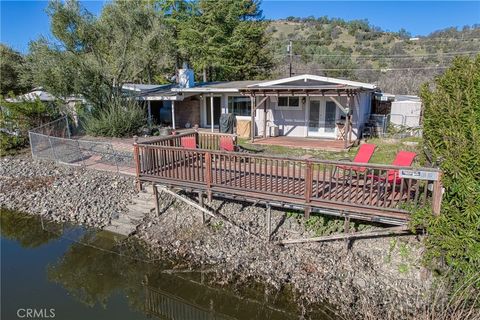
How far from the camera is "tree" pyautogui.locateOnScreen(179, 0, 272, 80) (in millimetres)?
25047

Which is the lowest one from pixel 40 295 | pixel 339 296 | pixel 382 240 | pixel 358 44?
pixel 40 295

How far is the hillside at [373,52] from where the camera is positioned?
32344 mm

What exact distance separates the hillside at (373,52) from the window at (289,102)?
16.4 metres

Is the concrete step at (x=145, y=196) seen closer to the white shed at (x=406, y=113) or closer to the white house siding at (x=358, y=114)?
the white house siding at (x=358, y=114)

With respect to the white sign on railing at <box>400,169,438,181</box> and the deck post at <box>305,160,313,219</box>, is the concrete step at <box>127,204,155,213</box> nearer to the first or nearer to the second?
the deck post at <box>305,160,313,219</box>

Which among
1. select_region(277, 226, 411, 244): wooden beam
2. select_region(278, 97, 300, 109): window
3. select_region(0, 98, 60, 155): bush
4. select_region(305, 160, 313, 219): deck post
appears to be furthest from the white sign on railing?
select_region(0, 98, 60, 155): bush

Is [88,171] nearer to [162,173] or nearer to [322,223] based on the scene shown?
[162,173]

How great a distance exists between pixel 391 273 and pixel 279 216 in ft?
8.10

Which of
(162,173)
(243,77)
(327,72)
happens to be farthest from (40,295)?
(327,72)

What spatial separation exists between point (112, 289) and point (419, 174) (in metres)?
5.98

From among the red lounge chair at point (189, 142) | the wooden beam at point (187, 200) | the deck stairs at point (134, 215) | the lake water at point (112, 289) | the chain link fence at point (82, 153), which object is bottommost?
the lake water at point (112, 289)

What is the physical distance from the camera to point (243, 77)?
2725cm

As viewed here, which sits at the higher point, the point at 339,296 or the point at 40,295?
the point at 339,296

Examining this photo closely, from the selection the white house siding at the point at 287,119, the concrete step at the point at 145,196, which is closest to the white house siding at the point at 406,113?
the white house siding at the point at 287,119
